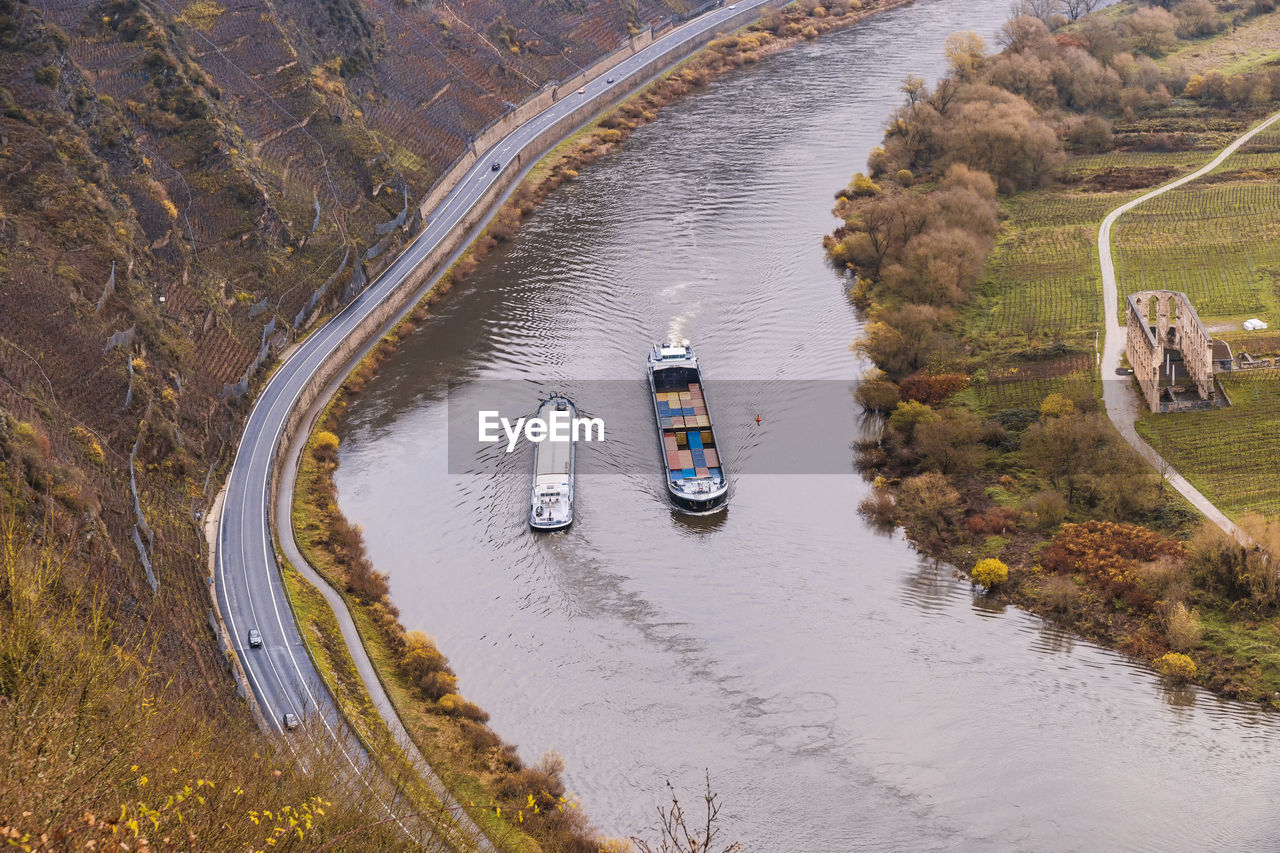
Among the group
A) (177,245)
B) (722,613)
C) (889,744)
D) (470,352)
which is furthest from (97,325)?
(889,744)

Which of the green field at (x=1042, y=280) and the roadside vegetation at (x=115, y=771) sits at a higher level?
the green field at (x=1042, y=280)

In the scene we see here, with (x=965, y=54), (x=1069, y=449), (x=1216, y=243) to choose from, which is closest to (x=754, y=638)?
(x=1069, y=449)

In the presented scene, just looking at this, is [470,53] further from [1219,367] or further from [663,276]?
[1219,367]

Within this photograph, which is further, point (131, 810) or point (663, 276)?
point (663, 276)

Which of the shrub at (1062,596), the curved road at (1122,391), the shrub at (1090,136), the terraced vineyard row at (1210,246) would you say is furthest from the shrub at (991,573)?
the shrub at (1090,136)

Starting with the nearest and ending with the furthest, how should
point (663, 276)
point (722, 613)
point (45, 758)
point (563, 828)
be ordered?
point (45, 758) < point (563, 828) < point (722, 613) < point (663, 276)

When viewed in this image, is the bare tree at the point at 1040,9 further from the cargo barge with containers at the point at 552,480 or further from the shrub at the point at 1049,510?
the shrub at the point at 1049,510

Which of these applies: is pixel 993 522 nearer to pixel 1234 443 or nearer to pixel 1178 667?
pixel 1178 667

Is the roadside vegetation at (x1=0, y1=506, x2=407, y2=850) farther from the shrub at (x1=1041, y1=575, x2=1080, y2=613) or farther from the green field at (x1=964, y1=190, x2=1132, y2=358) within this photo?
the green field at (x1=964, y1=190, x2=1132, y2=358)
